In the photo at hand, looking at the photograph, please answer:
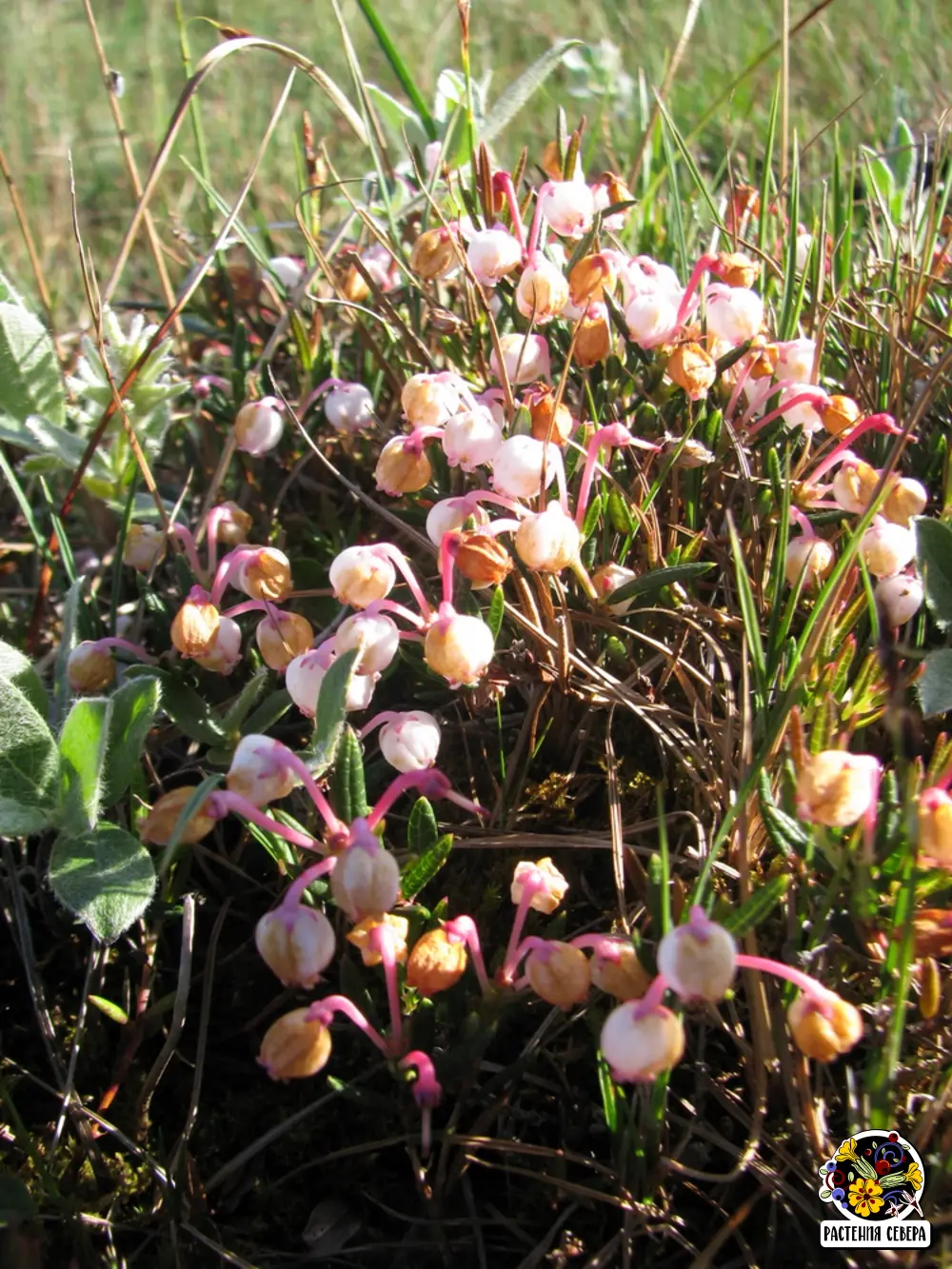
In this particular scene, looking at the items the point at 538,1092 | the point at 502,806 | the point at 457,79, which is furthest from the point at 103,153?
the point at 538,1092

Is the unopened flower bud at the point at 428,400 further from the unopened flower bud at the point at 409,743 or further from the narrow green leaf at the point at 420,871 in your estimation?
the narrow green leaf at the point at 420,871

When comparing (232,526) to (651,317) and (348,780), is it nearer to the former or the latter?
(348,780)

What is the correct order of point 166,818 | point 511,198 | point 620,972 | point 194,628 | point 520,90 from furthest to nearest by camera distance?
point 520,90 → point 511,198 → point 194,628 → point 166,818 → point 620,972

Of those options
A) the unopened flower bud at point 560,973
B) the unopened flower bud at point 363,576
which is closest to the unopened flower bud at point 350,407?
the unopened flower bud at point 363,576

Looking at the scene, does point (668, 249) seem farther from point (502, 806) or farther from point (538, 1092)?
point (538, 1092)

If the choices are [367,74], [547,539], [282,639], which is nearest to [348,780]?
[282,639]

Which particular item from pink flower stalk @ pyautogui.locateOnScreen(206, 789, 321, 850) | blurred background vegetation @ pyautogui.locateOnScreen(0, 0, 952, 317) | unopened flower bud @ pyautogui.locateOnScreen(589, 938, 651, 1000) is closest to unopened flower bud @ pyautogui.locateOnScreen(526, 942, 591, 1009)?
unopened flower bud @ pyautogui.locateOnScreen(589, 938, 651, 1000)

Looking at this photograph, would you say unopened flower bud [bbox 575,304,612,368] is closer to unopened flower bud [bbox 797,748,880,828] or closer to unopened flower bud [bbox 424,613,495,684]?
unopened flower bud [bbox 424,613,495,684]
